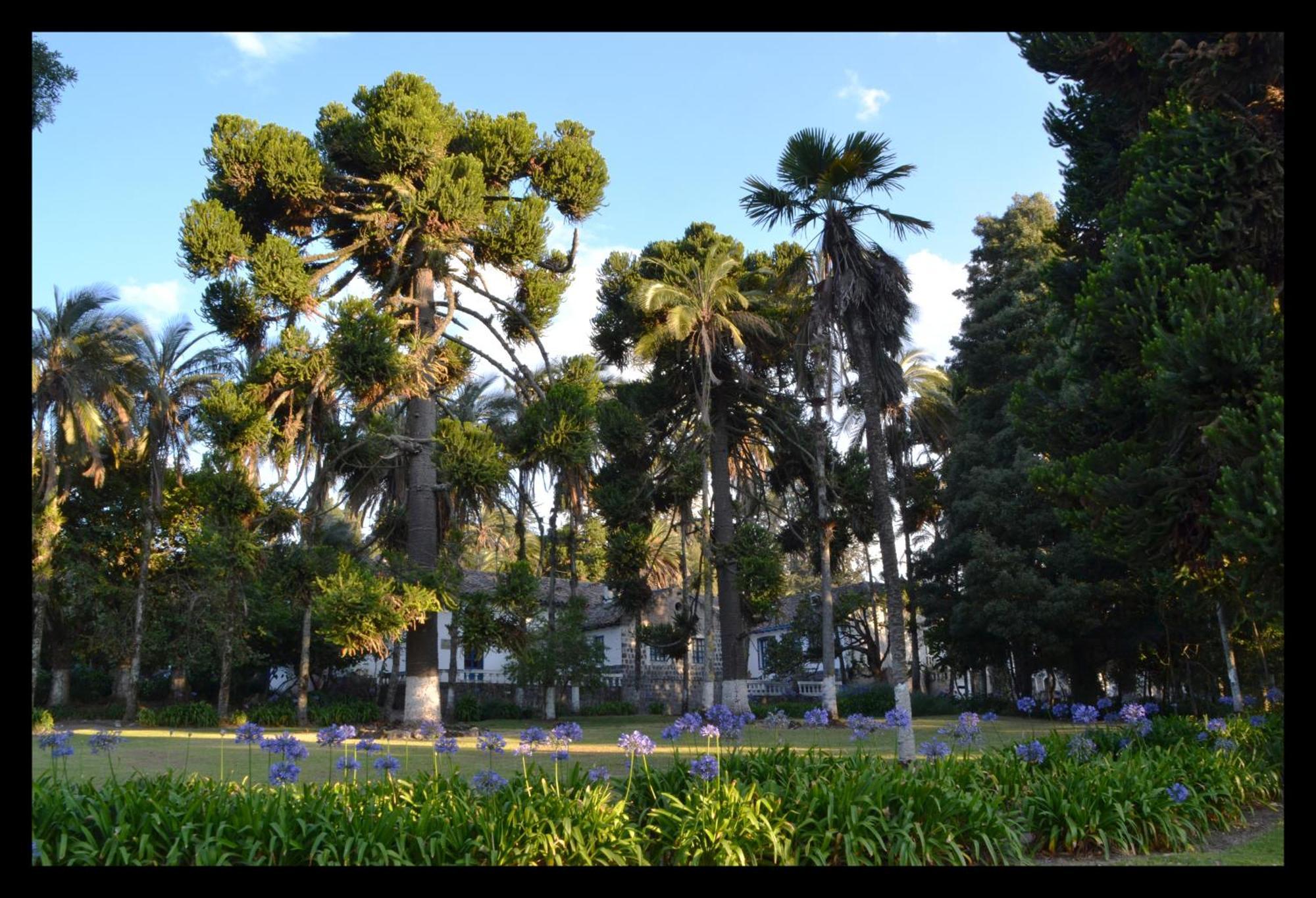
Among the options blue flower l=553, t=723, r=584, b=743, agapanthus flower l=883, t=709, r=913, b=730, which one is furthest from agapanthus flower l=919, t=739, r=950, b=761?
blue flower l=553, t=723, r=584, b=743

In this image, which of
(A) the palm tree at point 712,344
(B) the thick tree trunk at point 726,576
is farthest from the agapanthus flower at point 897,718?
(B) the thick tree trunk at point 726,576

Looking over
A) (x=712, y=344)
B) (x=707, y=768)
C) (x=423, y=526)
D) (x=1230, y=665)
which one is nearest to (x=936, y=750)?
(x=707, y=768)

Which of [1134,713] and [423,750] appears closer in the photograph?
[1134,713]

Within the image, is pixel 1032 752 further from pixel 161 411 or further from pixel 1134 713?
pixel 161 411

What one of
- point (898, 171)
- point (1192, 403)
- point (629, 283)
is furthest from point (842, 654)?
point (1192, 403)

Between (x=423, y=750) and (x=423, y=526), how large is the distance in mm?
6878

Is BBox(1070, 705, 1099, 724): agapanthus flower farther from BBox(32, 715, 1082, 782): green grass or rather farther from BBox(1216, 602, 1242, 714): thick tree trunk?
BBox(1216, 602, 1242, 714): thick tree trunk

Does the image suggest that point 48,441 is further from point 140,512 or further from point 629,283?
point 629,283

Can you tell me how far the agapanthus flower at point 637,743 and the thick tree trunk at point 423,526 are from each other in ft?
47.6

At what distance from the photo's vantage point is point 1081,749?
33.2ft

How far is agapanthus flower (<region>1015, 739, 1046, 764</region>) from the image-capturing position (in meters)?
9.20

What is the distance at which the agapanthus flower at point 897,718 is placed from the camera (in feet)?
31.8

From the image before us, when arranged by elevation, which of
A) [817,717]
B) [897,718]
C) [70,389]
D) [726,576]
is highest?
[70,389]

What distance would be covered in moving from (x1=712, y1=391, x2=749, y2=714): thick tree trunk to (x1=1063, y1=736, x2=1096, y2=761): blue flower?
1456 centimetres
